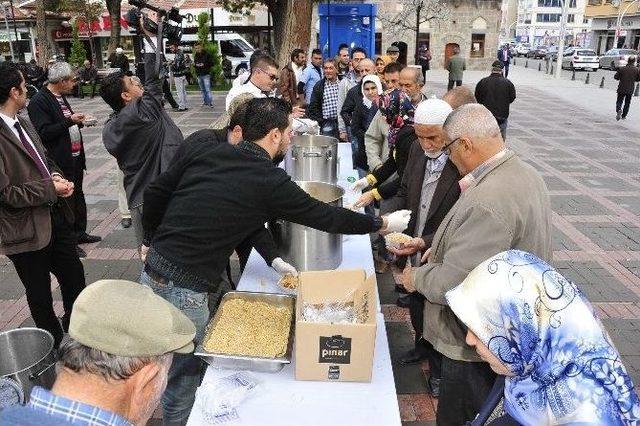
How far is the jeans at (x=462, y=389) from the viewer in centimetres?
224

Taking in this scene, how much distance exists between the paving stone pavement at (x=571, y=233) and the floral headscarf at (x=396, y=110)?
55.1 inches

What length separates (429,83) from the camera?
22594 millimetres

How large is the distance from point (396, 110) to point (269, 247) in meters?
2.10

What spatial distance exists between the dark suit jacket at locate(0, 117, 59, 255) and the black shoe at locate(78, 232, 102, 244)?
2.54m

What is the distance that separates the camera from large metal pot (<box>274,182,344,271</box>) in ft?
8.52

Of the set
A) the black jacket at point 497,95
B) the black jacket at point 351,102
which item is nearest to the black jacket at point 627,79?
the black jacket at point 497,95

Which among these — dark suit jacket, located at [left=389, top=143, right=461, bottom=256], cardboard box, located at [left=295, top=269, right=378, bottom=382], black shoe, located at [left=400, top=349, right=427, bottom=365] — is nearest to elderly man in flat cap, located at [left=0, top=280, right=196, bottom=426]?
cardboard box, located at [left=295, top=269, right=378, bottom=382]

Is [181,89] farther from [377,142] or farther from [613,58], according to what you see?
[613,58]

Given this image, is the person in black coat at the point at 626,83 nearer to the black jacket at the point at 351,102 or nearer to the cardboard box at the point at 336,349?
the black jacket at the point at 351,102

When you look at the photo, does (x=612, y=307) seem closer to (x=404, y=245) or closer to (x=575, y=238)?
(x=575, y=238)

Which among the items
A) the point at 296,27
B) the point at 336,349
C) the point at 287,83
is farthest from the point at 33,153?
the point at 296,27

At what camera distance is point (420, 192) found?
10.5 feet

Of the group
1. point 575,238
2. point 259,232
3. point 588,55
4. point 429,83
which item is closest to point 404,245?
point 259,232

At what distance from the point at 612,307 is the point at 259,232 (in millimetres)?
3306
